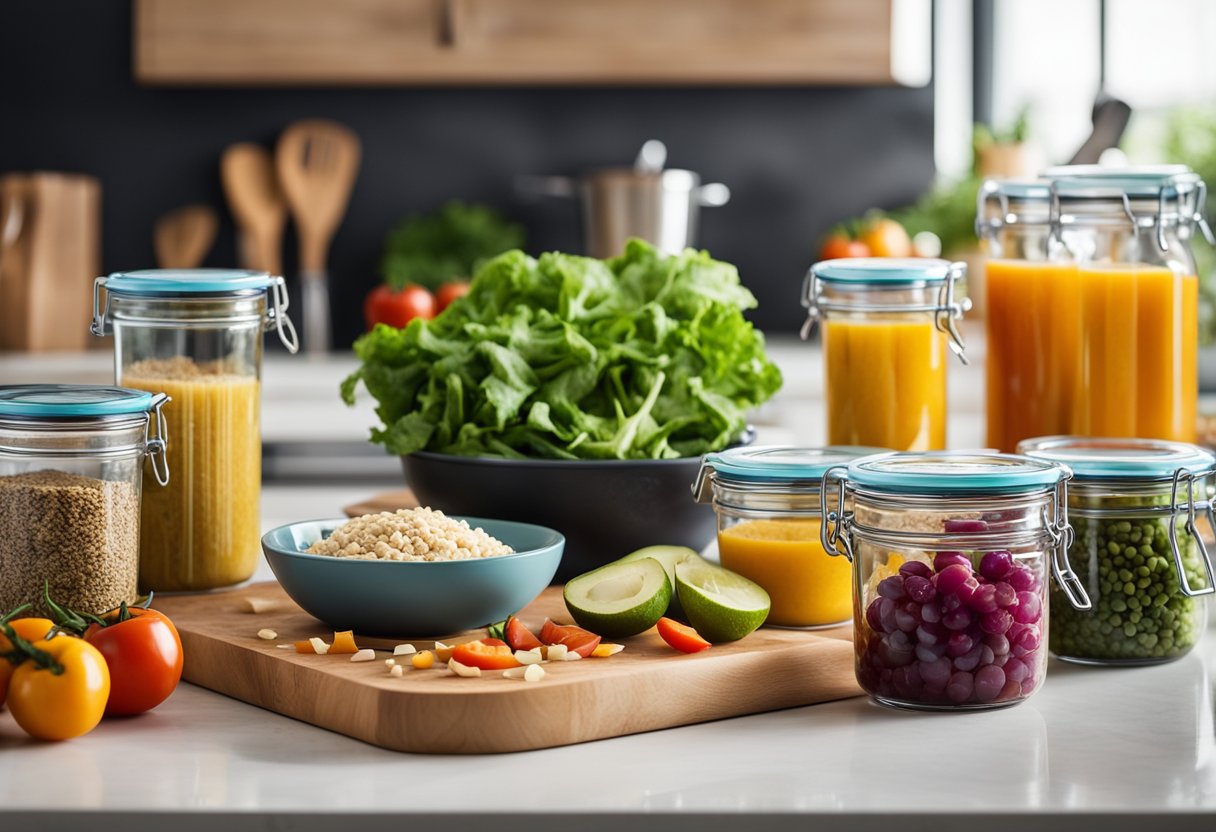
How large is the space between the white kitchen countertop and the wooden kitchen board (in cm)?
1

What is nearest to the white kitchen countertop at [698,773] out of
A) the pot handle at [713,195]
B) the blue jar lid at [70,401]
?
the blue jar lid at [70,401]

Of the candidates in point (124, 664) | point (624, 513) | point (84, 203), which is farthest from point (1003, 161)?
point (124, 664)

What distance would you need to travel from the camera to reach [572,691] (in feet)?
3.66

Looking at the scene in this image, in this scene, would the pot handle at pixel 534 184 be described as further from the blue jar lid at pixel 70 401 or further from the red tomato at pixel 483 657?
the red tomato at pixel 483 657

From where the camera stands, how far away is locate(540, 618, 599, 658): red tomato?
1229 millimetres

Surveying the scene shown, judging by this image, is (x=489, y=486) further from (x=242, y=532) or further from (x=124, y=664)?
(x=124, y=664)

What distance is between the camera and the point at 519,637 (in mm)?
1245

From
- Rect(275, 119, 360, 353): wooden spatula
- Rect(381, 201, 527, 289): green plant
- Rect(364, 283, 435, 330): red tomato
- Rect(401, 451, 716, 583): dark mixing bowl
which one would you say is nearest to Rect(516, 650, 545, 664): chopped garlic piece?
Rect(401, 451, 716, 583): dark mixing bowl

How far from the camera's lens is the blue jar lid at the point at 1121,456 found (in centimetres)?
127

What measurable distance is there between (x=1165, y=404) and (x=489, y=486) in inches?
27.0

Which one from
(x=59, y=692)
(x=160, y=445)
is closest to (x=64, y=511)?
(x=160, y=445)

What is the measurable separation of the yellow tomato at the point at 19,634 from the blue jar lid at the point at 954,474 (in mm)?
622

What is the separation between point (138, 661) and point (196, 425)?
413 millimetres

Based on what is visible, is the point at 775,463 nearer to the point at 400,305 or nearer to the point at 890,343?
the point at 890,343
